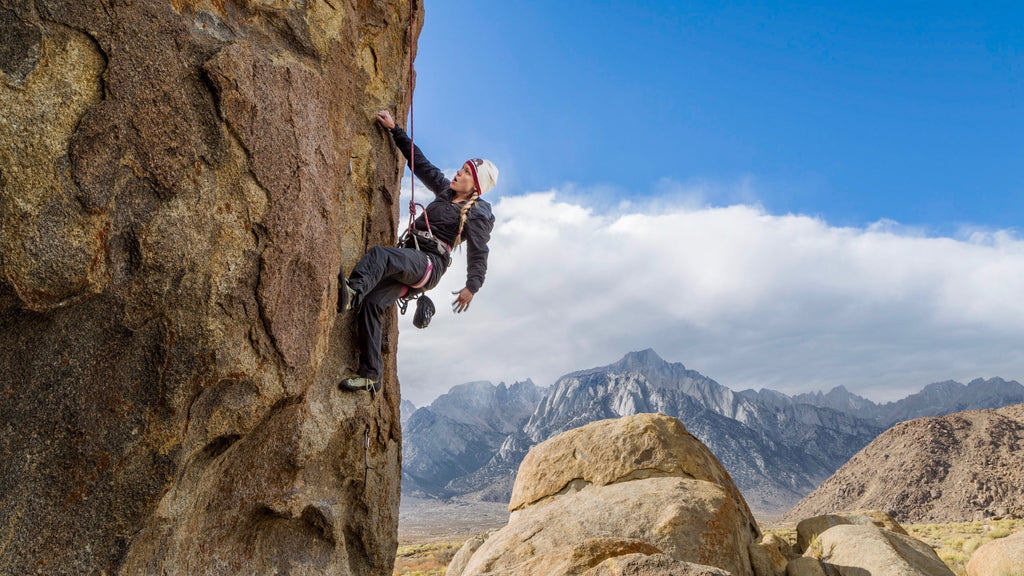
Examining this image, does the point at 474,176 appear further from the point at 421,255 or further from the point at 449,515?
the point at 449,515

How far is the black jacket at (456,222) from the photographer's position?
842 centimetres

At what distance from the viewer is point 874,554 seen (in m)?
11.3

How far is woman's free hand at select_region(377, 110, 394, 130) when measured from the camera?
8164 mm

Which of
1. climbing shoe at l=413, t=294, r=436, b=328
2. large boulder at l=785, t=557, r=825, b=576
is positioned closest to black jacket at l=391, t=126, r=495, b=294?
climbing shoe at l=413, t=294, r=436, b=328

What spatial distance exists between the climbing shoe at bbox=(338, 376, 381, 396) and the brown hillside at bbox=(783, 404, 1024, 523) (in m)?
68.3

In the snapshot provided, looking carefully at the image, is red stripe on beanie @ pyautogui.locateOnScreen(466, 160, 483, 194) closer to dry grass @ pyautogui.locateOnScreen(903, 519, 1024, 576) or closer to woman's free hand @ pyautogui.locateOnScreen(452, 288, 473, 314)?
woman's free hand @ pyautogui.locateOnScreen(452, 288, 473, 314)

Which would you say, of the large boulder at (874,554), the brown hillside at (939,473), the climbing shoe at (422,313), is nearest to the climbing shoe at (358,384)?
the climbing shoe at (422,313)

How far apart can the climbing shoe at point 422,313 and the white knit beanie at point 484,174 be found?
173 centimetres

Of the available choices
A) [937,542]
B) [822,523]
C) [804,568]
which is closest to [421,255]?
[804,568]

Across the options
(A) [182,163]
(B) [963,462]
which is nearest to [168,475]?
(A) [182,163]

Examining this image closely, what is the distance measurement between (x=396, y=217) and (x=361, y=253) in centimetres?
122

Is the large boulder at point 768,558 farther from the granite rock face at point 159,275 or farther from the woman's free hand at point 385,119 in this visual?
the woman's free hand at point 385,119

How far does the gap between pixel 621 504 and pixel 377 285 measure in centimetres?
712

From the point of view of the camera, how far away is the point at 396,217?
28.9 ft
